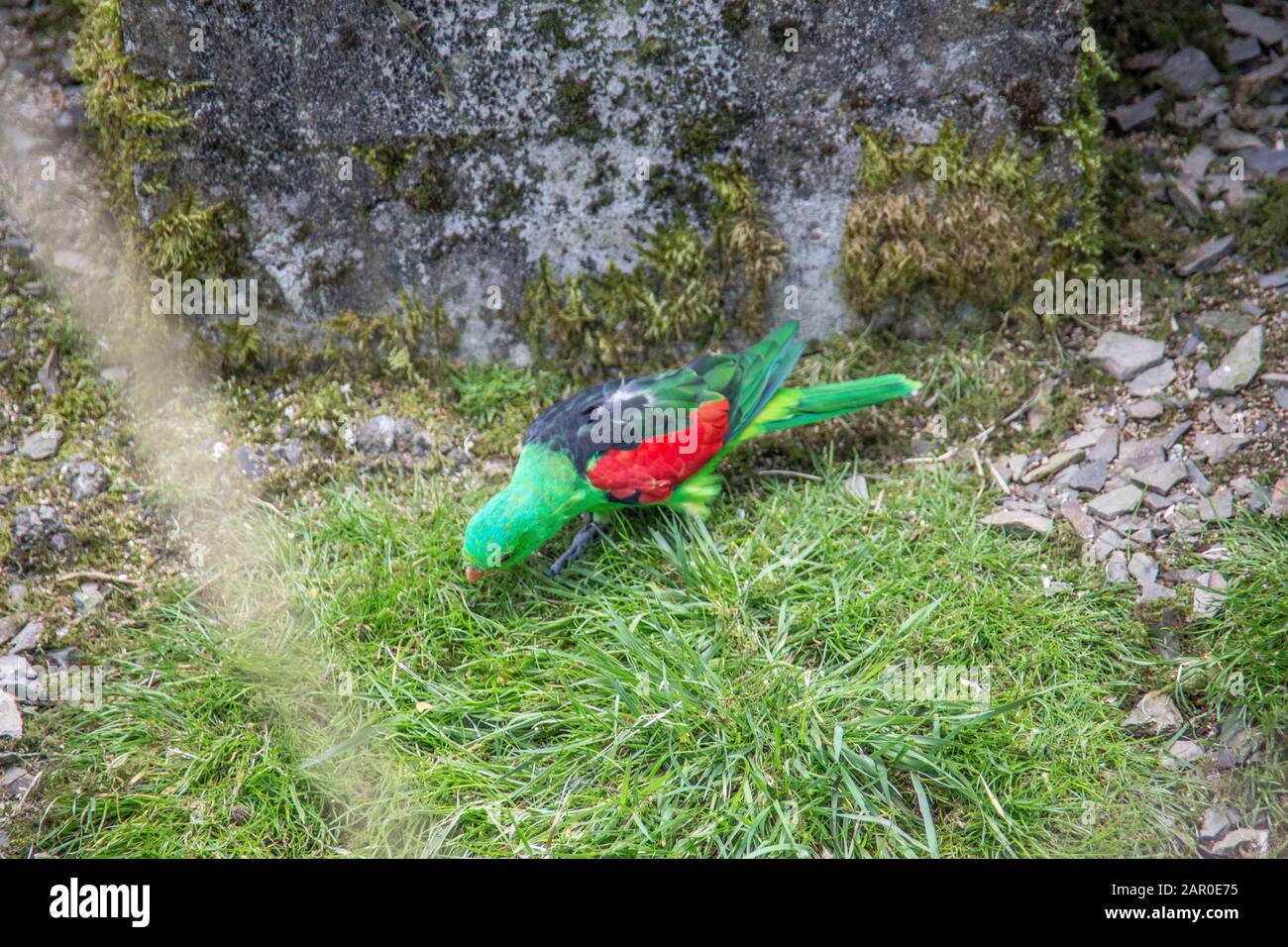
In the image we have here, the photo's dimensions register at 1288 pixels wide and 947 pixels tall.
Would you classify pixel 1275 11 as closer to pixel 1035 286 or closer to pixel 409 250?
pixel 1035 286

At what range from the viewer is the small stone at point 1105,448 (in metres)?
4.52

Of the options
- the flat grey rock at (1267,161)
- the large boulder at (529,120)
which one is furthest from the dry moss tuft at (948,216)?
the flat grey rock at (1267,161)

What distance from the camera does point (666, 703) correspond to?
3.78 metres

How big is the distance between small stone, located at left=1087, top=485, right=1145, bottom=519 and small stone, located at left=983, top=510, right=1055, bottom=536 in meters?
0.21

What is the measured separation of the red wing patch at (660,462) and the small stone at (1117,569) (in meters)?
1.68

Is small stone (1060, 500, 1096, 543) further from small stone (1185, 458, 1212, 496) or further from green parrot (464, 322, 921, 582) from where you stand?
green parrot (464, 322, 921, 582)


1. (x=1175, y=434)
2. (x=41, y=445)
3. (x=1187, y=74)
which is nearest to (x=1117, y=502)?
(x=1175, y=434)

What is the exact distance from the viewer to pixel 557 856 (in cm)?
348

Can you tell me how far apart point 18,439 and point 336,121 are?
2.11m

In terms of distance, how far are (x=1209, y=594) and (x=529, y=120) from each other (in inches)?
139

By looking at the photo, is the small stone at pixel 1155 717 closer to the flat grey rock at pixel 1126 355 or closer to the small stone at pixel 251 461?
the flat grey rock at pixel 1126 355

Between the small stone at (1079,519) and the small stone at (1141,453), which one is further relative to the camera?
the small stone at (1141,453)

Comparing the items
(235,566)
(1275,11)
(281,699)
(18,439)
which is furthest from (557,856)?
(1275,11)

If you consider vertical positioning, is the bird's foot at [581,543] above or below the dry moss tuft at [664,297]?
below
